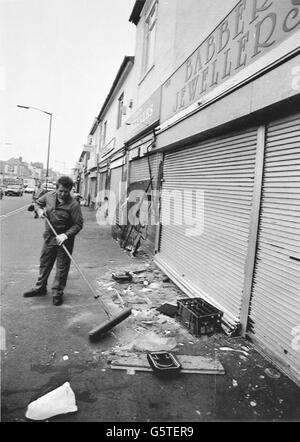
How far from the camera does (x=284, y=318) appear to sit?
10.9 ft

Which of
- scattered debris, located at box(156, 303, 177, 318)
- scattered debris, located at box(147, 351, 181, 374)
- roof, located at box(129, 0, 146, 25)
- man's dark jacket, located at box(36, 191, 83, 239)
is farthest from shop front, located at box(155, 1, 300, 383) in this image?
roof, located at box(129, 0, 146, 25)

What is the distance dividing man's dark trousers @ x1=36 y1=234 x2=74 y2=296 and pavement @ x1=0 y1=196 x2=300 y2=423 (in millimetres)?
316

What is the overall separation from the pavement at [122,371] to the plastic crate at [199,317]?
0.11 m

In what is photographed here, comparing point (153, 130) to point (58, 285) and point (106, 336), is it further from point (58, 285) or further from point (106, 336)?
point (106, 336)

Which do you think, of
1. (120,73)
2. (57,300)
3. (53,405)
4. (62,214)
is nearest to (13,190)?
(120,73)

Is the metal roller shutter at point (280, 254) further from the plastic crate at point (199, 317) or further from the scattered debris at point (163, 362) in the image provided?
the scattered debris at point (163, 362)

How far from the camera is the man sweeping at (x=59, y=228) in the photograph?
4.97 metres

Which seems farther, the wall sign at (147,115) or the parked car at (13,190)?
the parked car at (13,190)

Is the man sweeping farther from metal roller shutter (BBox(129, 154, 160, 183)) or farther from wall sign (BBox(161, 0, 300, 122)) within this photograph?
metal roller shutter (BBox(129, 154, 160, 183))

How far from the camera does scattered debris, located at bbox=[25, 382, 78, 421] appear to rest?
2428 millimetres

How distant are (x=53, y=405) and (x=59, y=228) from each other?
9.98 ft

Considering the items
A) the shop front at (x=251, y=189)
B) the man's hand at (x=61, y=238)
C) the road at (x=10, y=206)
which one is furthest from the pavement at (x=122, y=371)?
the road at (x=10, y=206)

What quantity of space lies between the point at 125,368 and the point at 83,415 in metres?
0.77
